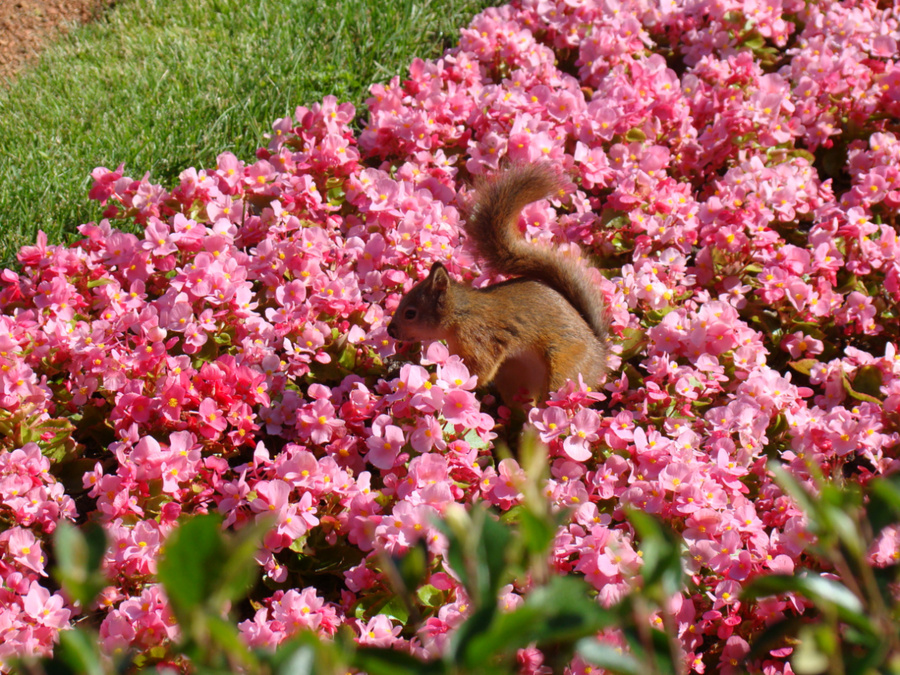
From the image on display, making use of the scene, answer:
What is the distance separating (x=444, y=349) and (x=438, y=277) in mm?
394

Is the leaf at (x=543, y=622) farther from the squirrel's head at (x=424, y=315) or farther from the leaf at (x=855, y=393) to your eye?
the leaf at (x=855, y=393)

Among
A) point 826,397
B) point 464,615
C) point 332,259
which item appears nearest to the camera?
point 464,615

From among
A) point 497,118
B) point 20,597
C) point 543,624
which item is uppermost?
point 543,624

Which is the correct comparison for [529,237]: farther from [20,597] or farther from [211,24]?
[211,24]

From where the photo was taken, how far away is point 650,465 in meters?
2.24

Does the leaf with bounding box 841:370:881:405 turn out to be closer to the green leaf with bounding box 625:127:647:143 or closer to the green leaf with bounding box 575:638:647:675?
the green leaf with bounding box 625:127:647:143

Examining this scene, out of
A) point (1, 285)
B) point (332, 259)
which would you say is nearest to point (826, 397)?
point (332, 259)

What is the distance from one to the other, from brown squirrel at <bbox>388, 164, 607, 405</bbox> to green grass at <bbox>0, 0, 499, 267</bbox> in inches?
53.2

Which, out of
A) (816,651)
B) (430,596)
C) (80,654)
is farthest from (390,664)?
(430,596)

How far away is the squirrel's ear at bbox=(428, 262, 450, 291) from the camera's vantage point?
2.65 metres

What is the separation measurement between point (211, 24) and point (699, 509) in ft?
12.3

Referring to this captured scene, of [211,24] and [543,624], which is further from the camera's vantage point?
[211,24]

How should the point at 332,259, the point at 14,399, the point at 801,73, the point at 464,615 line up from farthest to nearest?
the point at 801,73
the point at 332,259
the point at 14,399
the point at 464,615

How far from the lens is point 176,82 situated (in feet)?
12.8
